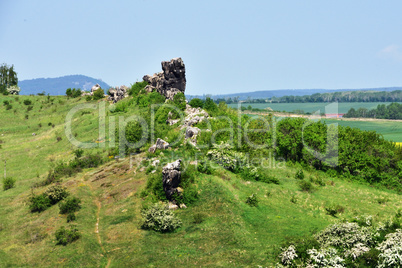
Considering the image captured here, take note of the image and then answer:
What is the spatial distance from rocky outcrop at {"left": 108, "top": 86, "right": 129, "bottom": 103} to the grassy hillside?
1794 inches

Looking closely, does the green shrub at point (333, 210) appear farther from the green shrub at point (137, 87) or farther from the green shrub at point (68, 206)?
the green shrub at point (137, 87)

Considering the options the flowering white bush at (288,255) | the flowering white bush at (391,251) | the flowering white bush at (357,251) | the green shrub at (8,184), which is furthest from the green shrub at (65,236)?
the flowering white bush at (391,251)

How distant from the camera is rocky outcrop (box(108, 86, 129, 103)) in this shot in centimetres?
10788

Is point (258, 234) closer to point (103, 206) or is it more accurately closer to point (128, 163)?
point (103, 206)

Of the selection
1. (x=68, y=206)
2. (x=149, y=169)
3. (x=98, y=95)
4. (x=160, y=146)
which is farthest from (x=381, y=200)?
(x=98, y=95)

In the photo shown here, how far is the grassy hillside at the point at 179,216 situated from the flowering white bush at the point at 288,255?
96 centimetres

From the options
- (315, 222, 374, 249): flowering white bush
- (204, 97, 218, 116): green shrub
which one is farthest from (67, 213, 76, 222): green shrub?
(204, 97, 218, 116): green shrub

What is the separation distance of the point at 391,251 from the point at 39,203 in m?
39.0

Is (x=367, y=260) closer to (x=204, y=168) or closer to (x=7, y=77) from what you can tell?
(x=204, y=168)

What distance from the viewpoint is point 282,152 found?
229 feet

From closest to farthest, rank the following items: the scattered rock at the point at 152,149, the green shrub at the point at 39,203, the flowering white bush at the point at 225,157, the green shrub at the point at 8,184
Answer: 1. the green shrub at the point at 39,203
2. the flowering white bush at the point at 225,157
3. the green shrub at the point at 8,184
4. the scattered rock at the point at 152,149

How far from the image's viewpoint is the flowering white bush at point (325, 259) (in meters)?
24.5

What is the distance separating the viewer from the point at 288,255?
85.7 feet

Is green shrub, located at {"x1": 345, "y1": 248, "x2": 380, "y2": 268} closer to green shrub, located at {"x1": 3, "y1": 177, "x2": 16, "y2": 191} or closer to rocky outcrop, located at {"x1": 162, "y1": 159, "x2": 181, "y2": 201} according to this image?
rocky outcrop, located at {"x1": 162, "y1": 159, "x2": 181, "y2": 201}
